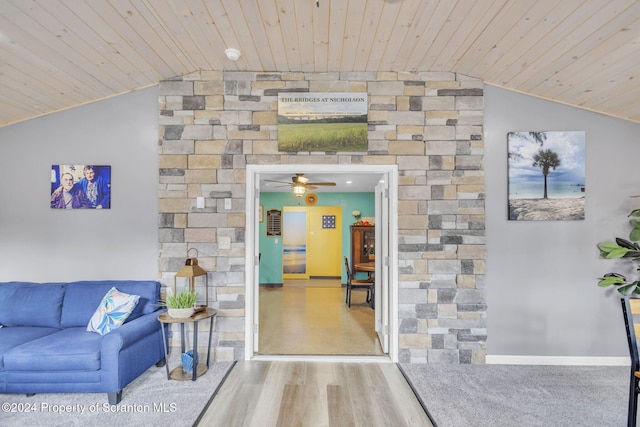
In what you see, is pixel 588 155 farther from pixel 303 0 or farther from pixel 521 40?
pixel 303 0

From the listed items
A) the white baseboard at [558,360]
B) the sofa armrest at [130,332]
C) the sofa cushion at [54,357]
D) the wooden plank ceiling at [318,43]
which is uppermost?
the wooden plank ceiling at [318,43]

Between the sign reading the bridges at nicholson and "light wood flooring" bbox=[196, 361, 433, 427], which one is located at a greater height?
the sign reading the bridges at nicholson

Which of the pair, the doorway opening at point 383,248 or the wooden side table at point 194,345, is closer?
the wooden side table at point 194,345

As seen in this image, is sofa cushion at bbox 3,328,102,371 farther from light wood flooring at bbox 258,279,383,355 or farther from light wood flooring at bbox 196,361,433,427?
light wood flooring at bbox 258,279,383,355

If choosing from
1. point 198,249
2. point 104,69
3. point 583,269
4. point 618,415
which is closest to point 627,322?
point 618,415

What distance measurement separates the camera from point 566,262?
318 centimetres

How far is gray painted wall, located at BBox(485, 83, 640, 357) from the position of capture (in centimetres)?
316

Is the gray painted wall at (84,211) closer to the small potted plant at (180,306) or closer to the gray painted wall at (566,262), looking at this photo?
the small potted plant at (180,306)

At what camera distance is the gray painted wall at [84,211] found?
3.28 metres

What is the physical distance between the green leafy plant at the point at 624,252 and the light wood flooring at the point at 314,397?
204 centimetres

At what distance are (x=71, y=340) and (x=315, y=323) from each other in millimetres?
2891

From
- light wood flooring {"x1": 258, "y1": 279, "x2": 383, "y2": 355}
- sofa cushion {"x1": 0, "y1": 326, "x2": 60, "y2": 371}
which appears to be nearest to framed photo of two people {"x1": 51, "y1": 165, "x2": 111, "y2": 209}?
sofa cushion {"x1": 0, "y1": 326, "x2": 60, "y2": 371}

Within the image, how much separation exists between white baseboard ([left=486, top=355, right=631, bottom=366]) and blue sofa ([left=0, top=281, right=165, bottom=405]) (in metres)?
3.23

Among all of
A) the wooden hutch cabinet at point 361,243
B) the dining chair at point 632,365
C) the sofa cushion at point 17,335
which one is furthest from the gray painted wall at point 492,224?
the wooden hutch cabinet at point 361,243
